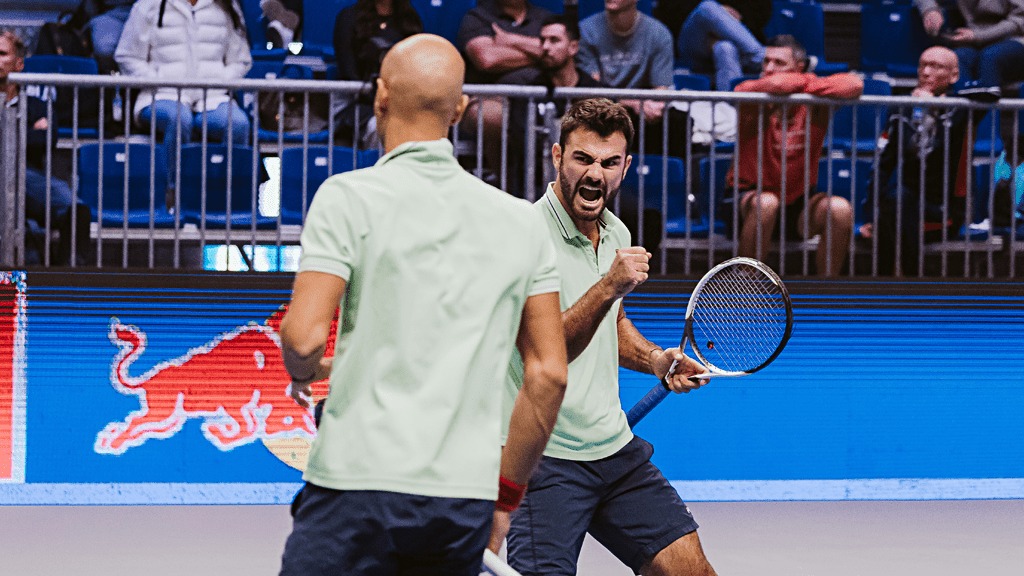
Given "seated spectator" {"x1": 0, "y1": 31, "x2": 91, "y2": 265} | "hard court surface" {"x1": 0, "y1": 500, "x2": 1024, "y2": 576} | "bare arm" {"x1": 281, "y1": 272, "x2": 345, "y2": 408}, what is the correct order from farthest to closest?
"seated spectator" {"x1": 0, "y1": 31, "x2": 91, "y2": 265}
"hard court surface" {"x1": 0, "y1": 500, "x2": 1024, "y2": 576}
"bare arm" {"x1": 281, "y1": 272, "x2": 345, "y2": 408}

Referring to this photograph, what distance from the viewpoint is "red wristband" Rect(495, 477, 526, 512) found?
77.5 inches

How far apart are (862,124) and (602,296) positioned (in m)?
5.69

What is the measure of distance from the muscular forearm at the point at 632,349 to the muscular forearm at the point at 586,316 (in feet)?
1.73

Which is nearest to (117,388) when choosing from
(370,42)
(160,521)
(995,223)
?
(160,521)

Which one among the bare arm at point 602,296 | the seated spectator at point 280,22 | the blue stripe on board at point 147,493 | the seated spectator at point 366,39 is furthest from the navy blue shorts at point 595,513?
the seated spectator at point 280,22

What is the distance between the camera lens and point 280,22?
7621mm

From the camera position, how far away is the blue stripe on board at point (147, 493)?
5543mm

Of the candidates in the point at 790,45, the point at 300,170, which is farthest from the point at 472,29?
the point at 790,45

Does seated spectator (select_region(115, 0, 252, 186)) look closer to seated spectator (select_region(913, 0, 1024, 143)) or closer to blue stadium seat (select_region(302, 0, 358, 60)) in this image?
blue stadium seat (select_region(302, 0, 358, 60))

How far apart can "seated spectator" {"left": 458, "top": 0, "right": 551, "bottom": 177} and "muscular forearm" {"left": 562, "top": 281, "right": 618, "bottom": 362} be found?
3.43 meters

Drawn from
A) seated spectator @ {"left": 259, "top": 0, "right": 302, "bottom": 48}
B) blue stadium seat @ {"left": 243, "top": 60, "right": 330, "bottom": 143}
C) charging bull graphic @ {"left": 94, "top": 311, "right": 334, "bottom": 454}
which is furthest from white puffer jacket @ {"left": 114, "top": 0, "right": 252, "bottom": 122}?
charging bull graphic @ {"left": 94, "top": 311, "right": 334, "bottom": 454}

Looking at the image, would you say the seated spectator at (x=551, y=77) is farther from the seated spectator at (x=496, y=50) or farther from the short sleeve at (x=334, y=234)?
the short sleeve at (x=334, y=234)

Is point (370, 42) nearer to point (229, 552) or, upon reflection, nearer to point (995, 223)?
point (229, 552)

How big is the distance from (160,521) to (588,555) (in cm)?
209
